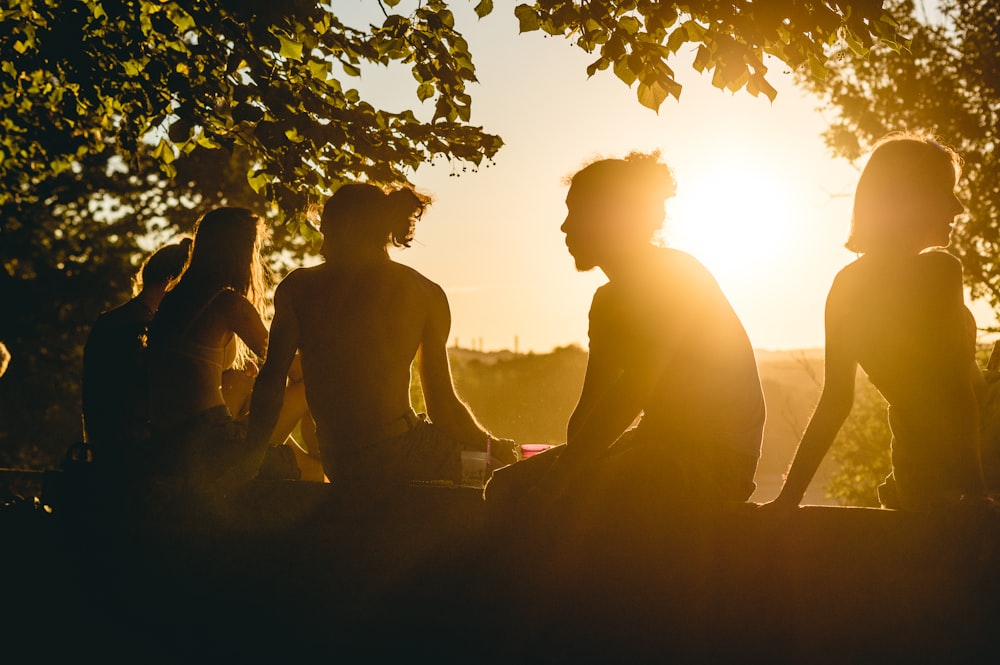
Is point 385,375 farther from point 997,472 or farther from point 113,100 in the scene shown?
point 113,100

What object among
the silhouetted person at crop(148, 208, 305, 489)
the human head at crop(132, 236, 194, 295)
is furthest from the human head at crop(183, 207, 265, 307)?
the human head at crop(132, 236, 194, 295)

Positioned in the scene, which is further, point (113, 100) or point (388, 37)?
point (113, 100)

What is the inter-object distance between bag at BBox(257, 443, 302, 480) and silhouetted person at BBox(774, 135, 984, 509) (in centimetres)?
208

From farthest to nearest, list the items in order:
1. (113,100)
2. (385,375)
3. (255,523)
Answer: (113,100)
(385,375)
(255,523)

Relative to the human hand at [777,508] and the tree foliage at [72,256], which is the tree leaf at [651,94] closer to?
the human hand at [777,508]

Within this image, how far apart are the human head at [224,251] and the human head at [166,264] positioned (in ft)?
1.68

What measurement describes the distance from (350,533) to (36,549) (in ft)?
4.47

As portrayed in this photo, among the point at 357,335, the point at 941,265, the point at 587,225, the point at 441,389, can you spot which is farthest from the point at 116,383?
the point at 941,265

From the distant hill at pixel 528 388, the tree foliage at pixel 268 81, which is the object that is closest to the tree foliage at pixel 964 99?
the distant hill at pixel 528 388

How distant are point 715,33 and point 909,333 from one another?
2.20 meters

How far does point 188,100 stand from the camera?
5.40 metres

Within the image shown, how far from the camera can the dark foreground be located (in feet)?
7.94

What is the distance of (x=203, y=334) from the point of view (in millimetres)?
3912

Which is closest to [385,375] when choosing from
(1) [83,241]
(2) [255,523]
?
(2) [255,523]
